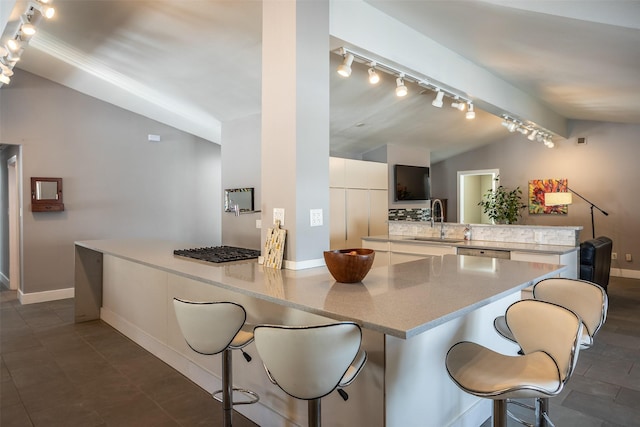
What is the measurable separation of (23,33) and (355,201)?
440 cm

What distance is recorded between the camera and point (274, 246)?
2471 millimetres

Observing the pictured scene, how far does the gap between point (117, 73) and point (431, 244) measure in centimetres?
432

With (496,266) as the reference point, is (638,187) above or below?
above

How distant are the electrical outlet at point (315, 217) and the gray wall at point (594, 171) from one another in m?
6.71

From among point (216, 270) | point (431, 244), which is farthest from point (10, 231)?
point (431, 244)

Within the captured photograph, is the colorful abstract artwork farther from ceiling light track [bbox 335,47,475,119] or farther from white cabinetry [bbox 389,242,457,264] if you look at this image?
white cabinetry [bbox 389,242,457,264]

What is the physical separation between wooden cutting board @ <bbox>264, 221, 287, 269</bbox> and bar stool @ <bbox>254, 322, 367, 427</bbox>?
1034mm

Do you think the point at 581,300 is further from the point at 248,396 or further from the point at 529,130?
the point at 529,130

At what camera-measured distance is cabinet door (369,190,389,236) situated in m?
6.45

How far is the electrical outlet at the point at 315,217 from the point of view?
8.06 ft

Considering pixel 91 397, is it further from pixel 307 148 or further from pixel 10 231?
pixel 10 231

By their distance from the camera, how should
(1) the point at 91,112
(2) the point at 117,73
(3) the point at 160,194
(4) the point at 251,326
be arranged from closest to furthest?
(4) the point at 251,326
(2) the point at 117,73
(1) the point at 91,112
(3) the point at 160,194

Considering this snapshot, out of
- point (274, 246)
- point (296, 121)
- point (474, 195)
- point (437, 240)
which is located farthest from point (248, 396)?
point (474, 195)

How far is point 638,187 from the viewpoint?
6.57 m
